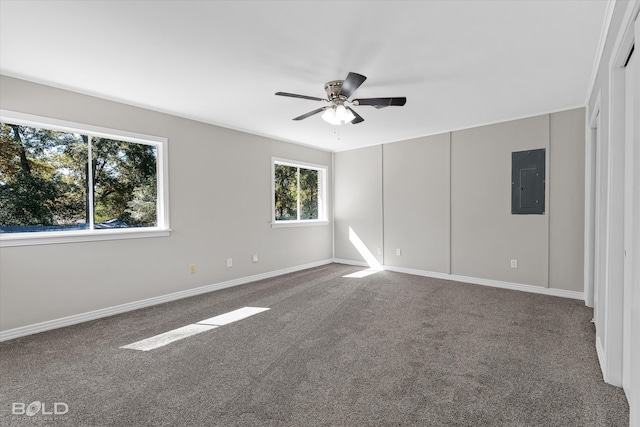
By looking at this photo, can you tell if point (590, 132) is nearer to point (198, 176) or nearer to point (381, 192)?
point (381, 192)

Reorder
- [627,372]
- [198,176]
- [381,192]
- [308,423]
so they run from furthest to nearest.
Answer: [381,192], [198,176], [627,372], [308,423]

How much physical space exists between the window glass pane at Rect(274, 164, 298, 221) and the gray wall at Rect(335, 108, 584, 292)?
1297mm

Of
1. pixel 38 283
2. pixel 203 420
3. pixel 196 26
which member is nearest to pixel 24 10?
pixel 196 26

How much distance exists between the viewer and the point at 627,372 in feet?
5.83

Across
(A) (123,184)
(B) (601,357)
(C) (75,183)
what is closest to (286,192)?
(A) (123,184)

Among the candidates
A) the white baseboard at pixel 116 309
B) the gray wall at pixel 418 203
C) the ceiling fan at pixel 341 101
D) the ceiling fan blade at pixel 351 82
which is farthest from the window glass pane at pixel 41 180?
the gray wall at pixel 418 203

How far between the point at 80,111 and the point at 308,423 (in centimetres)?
365

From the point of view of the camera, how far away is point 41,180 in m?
2.99

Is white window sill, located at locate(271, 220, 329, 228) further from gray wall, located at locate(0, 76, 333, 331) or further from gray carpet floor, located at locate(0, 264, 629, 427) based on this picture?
gray carpet floor, located at locate(0, 264, 629, 427)

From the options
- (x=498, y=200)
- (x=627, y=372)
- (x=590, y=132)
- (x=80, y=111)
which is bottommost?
(x=627, y=372)

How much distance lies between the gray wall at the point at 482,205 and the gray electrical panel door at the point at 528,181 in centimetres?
7

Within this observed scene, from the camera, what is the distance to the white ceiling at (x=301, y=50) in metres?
1.91

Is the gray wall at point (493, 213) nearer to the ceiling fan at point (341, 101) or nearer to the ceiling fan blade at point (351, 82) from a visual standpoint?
the ceiling fan at point (341, 101)

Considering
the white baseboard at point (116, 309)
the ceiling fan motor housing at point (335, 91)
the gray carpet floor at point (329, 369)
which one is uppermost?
the ceiling fan motor housing at point (335, 91)
